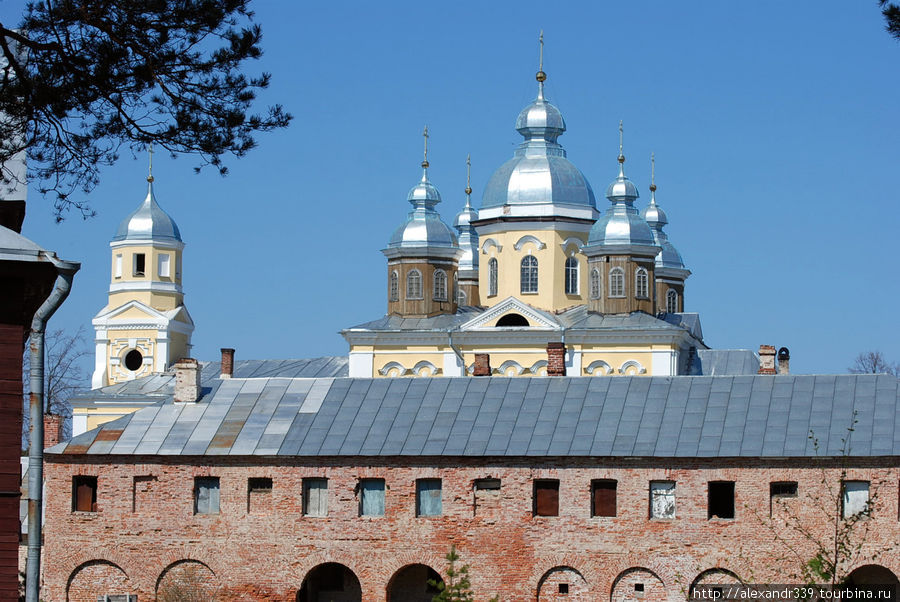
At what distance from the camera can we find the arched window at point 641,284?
6719cm

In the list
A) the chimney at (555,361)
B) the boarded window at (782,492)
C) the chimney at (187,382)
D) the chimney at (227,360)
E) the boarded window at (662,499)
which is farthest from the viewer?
the chimney at (227,360)

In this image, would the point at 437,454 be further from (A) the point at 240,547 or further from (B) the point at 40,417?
(B) the point at 40,417

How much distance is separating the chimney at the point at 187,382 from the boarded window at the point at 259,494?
3.77 m

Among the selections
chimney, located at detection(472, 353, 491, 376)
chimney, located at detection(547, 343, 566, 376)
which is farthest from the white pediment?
chimney, located at detection(547, 343, 566, 376)

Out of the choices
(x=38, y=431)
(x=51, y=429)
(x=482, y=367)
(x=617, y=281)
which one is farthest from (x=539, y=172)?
(x=38, y=431)

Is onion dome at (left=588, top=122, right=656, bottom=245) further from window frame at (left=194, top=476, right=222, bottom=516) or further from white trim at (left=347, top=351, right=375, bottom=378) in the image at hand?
window frame at (left=194, top=476, right=222, bottom=516)

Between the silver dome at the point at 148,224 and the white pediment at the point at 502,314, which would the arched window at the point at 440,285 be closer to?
the white pediment at the point at 502,314

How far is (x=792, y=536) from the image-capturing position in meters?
37.9

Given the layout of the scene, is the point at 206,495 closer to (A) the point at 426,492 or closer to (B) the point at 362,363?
(A) the point at 426,492

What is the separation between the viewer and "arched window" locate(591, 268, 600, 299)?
6738 cm

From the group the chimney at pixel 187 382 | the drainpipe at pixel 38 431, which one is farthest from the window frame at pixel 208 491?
the drainpipe at pixel 38 431

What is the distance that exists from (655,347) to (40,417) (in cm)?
5009

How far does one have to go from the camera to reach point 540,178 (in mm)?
69250

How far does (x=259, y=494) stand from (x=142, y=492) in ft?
8.95
